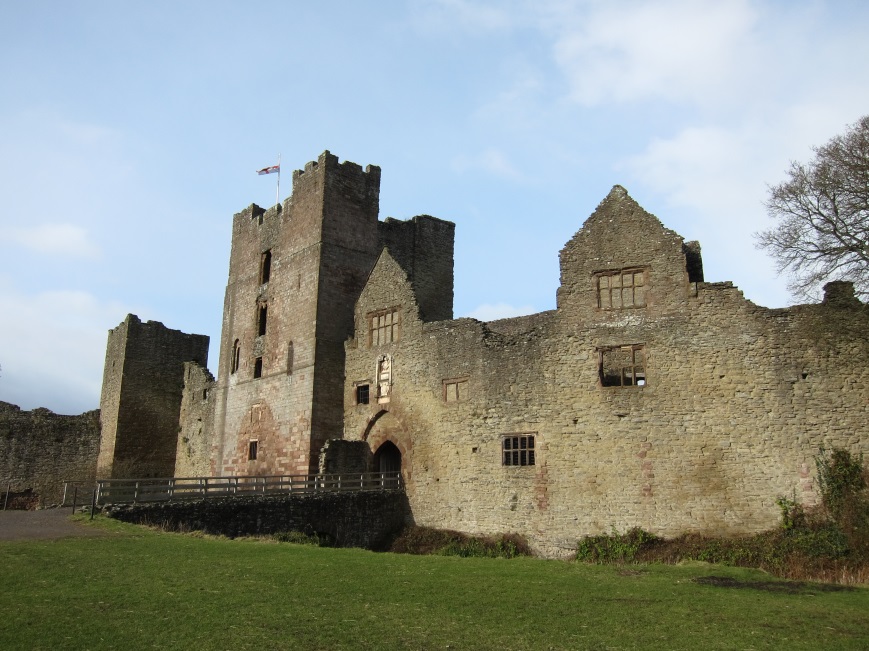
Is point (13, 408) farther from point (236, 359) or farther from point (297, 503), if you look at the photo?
point (297, 503)

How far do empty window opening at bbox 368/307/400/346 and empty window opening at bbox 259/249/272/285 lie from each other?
24.9 ft

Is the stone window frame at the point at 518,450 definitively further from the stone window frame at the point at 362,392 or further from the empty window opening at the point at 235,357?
the empty window opening at the point at 235,357

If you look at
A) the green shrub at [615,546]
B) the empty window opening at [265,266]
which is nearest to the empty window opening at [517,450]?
the green shrub at [615,546]

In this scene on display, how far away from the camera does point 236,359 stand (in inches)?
1420

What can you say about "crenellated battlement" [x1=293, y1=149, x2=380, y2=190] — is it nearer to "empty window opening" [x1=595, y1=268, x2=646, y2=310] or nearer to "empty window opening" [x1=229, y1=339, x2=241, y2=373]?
"empty window opening" [x1=229, y1=339, x2=241, y2=373]

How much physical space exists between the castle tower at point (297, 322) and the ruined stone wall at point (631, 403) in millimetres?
4641

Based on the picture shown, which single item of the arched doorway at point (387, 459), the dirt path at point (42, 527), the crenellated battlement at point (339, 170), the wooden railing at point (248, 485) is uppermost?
the crenellated battlement at point (339, 170)

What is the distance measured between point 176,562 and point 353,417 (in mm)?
15413

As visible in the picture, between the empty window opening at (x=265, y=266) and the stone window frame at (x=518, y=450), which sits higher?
the empty window opening at (x=265, y=266)

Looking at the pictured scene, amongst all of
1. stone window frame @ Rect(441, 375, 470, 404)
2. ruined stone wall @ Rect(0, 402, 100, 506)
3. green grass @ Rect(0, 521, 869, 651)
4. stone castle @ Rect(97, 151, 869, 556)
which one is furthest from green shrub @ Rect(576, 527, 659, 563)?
ruined stone wall @ Rect(0, 402, 100, 506)

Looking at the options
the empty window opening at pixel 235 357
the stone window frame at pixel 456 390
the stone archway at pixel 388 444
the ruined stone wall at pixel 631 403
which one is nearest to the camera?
the ruined stone wall at pixel 631 403

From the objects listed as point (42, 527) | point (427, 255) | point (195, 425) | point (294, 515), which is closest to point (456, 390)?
point (294, 515)

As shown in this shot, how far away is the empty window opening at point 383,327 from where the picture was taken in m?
29.2

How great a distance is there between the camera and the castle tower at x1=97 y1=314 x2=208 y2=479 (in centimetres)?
3900
